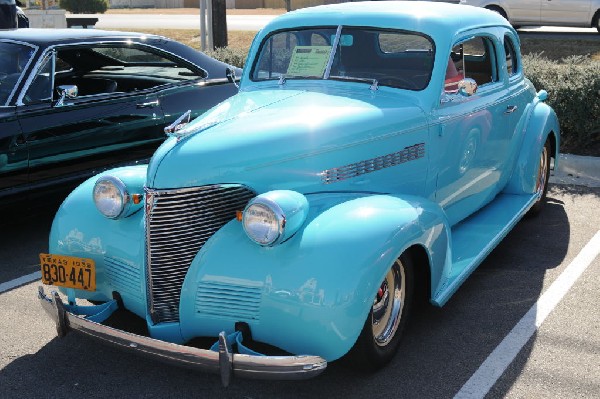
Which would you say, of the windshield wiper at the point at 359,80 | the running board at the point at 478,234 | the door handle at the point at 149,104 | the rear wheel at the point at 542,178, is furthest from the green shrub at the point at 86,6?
the windshield wiper at the point at 359,80

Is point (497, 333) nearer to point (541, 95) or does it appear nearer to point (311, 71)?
point (311, 71)

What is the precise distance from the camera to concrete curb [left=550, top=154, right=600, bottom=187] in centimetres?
752

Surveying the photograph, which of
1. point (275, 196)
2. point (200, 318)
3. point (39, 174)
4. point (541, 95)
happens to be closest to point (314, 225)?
point (275, 196)

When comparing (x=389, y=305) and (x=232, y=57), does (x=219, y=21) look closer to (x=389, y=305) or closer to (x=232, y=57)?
(x=232, y=57)

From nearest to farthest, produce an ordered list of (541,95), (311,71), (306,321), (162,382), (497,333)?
(306,321) < (162,382) < (497,333) < (311,71) < (541,95)

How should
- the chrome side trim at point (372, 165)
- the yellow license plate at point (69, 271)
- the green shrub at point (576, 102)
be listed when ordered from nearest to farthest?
the yellow license plate at point (69, 271) → the chrome side trim at point (372, 165) → the green shrub at point (576, 102)

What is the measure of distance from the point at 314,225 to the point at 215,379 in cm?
94

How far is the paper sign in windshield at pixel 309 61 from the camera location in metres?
4.73

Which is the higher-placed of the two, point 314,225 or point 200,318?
point 314,225

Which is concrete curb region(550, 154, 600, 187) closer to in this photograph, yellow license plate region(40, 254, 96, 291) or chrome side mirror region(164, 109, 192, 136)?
chrome side mirror region(164, 109, 192, 136)

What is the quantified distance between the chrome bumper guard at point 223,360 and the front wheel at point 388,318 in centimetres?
45

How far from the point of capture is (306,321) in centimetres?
321

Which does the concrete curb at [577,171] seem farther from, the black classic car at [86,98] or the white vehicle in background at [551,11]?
the white vehicle in background at [551,11]

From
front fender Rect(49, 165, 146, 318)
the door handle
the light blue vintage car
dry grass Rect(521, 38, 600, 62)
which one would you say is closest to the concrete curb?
the light blue vintage car
